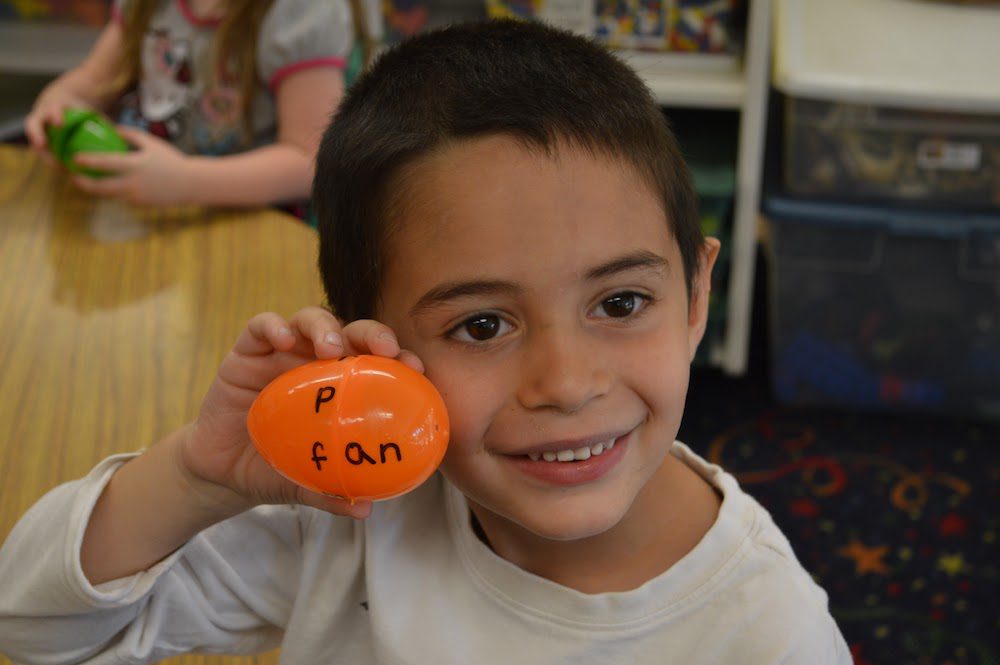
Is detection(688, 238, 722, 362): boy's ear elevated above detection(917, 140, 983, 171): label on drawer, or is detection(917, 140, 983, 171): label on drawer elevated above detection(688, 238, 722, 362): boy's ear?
detection(688, 238, 722, 362): boy's ear

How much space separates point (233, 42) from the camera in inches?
63.7

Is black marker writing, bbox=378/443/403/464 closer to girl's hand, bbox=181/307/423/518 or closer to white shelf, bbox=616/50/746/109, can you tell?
girl's hand, bbox=181/307/423/518

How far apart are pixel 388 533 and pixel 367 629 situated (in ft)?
0.25

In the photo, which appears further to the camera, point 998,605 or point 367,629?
point 998,605

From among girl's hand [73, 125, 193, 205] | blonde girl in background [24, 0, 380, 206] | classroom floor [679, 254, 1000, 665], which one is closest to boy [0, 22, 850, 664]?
girl's hand [73, 125, 193, 205]

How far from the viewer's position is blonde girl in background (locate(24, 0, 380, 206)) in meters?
1.54

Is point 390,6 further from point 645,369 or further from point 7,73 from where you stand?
point 645,369

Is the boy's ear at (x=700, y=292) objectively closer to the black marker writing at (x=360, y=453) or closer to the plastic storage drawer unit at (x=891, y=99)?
the black marker writing at (x=360, y=453)

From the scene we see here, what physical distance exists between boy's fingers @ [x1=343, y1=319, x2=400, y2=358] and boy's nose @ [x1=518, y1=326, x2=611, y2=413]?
8 cm

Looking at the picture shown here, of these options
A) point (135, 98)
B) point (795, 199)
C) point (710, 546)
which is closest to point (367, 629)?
point (710, 546)

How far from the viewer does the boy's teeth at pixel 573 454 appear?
0.74 m

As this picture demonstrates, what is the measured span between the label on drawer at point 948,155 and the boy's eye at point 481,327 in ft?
4.54

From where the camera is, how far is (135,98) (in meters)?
1.74

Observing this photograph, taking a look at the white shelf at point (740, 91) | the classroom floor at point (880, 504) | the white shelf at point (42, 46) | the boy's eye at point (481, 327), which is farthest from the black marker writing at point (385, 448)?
the white shelf at point (42, 46)
